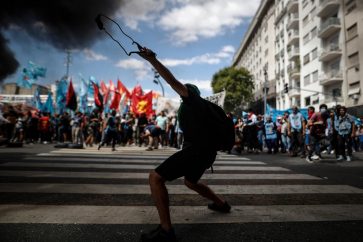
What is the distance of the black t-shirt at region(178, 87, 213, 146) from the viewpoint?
8.84 feet

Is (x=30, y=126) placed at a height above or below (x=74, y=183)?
above

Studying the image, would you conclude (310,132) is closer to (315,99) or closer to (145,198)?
(145,198)

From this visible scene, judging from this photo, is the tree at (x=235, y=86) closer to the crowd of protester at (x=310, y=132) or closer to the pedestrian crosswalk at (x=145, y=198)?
the crowd of protester at (x=310, y=132)

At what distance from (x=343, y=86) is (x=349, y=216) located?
32.0 meters

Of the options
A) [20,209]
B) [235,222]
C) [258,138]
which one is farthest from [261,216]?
[258,138]

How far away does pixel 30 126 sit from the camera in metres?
17.2

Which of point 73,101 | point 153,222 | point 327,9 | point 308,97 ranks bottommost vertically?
point 153,222

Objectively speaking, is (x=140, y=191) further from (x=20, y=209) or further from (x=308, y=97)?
(x=308, y=97)

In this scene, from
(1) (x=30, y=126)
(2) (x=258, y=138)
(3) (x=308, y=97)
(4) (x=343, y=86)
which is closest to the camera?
(2) (x=258, y=138)

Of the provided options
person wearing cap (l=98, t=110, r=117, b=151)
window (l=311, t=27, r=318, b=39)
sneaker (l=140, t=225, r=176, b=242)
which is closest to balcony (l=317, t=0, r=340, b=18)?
window (l=311, t=27, r=318, b=39)

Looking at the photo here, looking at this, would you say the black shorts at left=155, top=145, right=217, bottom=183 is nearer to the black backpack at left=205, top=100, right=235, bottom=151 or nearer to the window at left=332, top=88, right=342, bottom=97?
the black backpack at left=205, top=100, right=235, bottom=151

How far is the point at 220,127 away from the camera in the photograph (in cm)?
283

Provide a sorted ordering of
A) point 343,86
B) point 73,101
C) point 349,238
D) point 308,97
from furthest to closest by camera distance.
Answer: point 308,97, point 343,86, point 73,101, point 349,238

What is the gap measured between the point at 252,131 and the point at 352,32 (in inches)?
922
